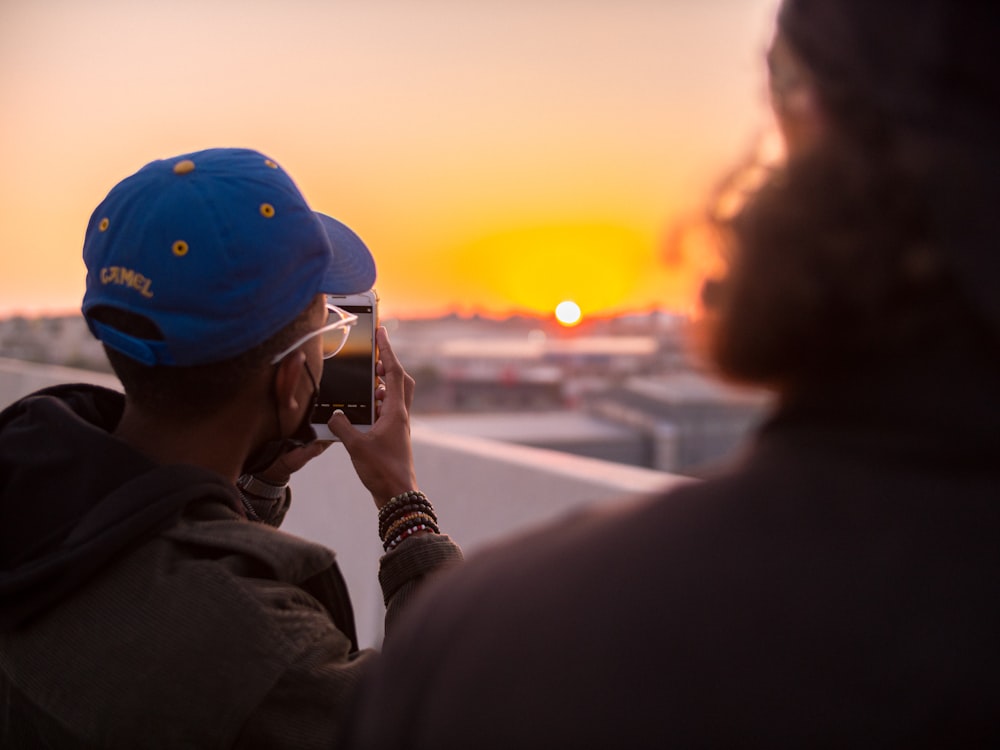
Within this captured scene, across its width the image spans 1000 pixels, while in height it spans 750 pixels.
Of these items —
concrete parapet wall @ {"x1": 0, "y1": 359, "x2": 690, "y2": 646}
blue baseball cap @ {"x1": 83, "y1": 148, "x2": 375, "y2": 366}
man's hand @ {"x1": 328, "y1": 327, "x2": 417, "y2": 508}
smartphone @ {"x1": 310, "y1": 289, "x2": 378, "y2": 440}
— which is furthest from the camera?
concrete parapet wall @ {"x1": 0, "y1": 359, "x2": 690, "y2": 646}

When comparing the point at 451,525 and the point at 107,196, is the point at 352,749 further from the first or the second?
the point at 451,525

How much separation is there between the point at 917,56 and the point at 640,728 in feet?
1.59

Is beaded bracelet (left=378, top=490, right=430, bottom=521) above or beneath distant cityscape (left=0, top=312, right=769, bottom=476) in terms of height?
above

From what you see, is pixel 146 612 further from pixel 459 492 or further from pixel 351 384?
pixel 459 492

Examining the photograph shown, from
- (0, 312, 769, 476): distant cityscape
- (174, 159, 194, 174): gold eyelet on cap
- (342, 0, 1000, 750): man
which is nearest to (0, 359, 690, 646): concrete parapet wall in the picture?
(0, 312, 769, 476): distant cityscape

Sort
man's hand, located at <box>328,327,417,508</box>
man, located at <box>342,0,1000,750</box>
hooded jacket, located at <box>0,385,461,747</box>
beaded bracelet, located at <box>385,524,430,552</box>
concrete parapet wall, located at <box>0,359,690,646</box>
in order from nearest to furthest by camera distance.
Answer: man, located at <box>342,0,1000,750</box>
hooded jacket, located at <box>0,385,461,747</box>
beaded bracelet, located at <box>385,524,430,552</box>
man's hand, located at <box>328,327,417,508</box>
concrete parapet wall, located at <box>0,359,690,646</box>

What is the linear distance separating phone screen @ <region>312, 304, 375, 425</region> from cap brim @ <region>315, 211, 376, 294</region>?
215 millimetres

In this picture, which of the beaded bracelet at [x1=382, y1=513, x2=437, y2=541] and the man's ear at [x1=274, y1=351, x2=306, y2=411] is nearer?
the man's ear at [x1=274, y1=351, x2=306, y2=411]

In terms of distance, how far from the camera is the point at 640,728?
604 millimetres

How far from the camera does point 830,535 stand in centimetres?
61

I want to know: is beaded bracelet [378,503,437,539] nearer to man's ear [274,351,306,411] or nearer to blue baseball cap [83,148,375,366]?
man's ear [274,351,306,411]

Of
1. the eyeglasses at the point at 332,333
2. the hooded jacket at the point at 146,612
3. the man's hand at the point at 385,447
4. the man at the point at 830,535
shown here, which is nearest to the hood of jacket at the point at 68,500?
the hooded jacket at the point at 146,612

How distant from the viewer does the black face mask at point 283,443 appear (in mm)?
1476

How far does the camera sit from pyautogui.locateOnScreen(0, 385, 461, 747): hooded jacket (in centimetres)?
117
